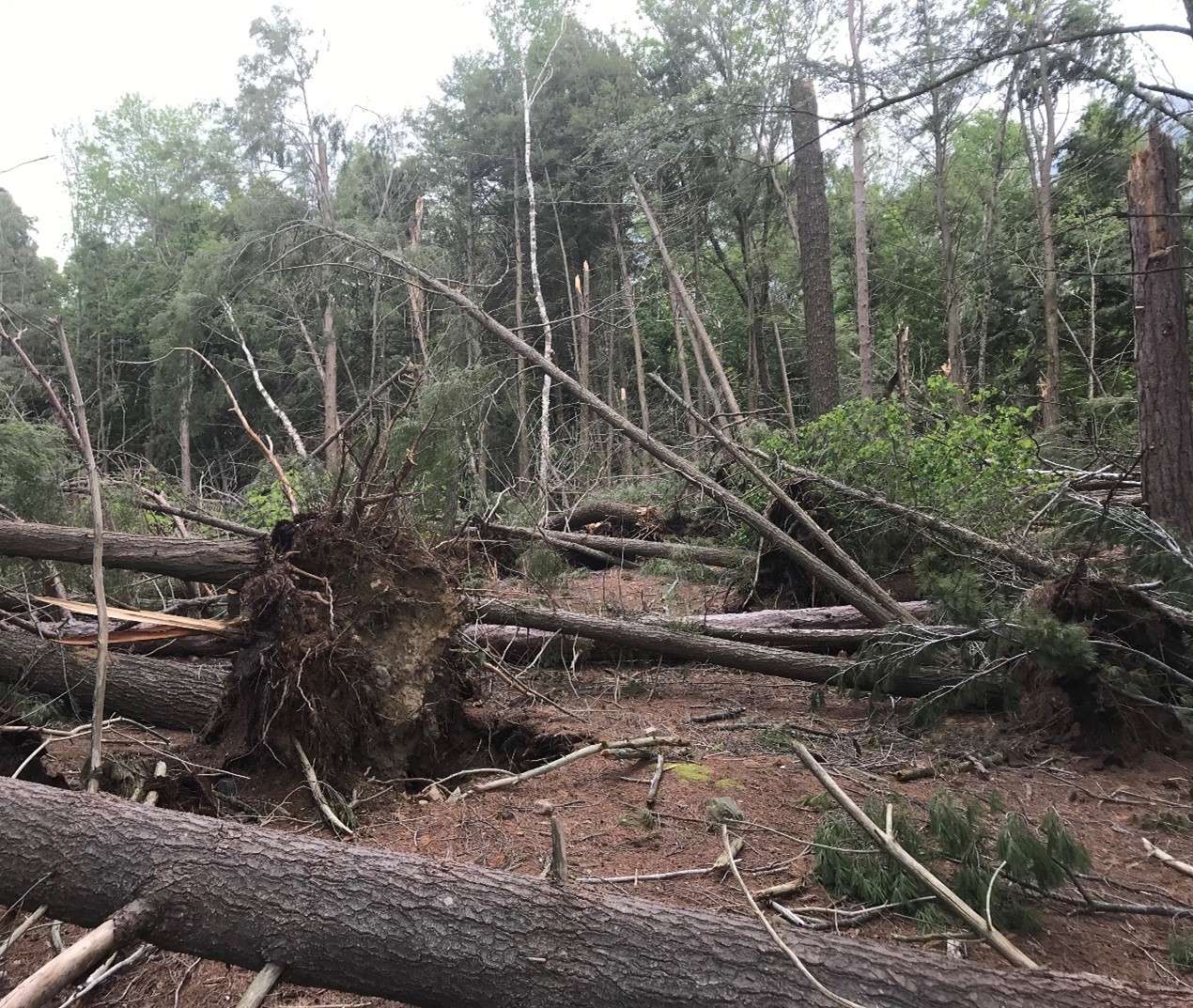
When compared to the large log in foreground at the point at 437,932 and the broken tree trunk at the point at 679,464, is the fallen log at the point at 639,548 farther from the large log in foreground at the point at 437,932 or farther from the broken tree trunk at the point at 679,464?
the large log in foreground at the point at 437,932

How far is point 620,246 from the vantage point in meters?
20.2

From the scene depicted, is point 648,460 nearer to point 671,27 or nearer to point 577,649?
point 577,649

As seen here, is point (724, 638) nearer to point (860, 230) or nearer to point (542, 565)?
point (542, 565)

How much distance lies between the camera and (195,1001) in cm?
220

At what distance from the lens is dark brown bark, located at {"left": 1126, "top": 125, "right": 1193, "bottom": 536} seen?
16.4 ft

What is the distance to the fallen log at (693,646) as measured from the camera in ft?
15.5

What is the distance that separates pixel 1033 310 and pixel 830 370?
8778mm

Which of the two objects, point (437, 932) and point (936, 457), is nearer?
point (437, 932)

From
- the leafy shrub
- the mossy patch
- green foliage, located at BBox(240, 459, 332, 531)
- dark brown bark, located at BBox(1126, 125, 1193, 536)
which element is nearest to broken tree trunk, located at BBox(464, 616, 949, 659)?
the leafy shrub

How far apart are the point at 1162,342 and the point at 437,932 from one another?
5.58 m

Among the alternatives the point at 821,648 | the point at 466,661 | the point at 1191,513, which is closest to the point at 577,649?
the point at 466,661

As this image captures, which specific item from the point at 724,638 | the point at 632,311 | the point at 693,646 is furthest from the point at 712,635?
the point at 632,311

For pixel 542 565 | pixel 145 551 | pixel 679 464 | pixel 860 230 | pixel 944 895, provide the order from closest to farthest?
pixel 944 895 → pixel 145 551 → pixel 679 464 → pixel 542 565 → pixel 860 230

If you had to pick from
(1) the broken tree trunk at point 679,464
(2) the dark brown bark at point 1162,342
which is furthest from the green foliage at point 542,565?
(2) the dark brown bark at point 1162,342
